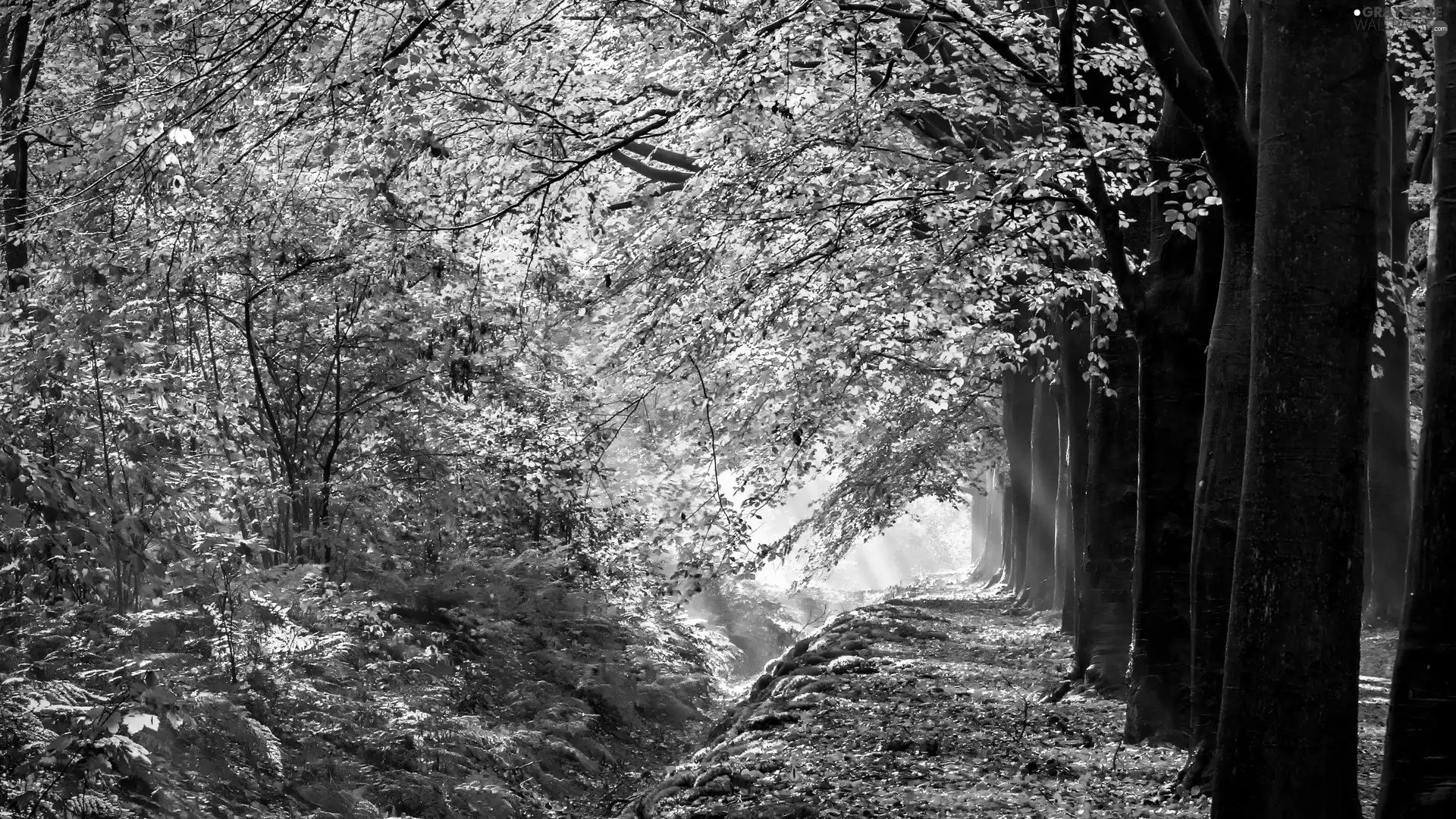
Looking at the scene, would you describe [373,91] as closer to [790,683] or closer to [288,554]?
[288,554]

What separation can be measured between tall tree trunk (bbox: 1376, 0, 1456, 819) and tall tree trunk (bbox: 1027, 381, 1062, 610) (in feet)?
48.9

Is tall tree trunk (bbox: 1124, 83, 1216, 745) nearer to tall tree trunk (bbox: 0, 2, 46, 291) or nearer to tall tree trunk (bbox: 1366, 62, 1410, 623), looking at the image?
tall tree trunk (bbox: 1366, 62, 1410, 623)

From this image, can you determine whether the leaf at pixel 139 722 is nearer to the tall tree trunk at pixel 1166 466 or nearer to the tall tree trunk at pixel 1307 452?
the tall tree trunk at pixel 1307 452

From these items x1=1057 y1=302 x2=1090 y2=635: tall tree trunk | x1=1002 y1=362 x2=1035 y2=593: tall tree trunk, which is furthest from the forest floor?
x1=1002 y1=362 x2=1035 y2=593: tall tree trunk

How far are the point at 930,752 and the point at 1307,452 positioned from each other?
4327 millimetres

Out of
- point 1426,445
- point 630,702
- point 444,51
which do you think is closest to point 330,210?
point 444,51

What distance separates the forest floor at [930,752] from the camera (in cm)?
678

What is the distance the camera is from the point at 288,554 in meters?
11.3

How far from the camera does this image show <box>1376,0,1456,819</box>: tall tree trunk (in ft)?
15.7

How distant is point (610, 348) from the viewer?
517 inches

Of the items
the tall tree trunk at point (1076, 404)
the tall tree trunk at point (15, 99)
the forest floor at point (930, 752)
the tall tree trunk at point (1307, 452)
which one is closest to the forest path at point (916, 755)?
the forest floor at point (930, 752)

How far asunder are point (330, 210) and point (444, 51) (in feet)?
13.9

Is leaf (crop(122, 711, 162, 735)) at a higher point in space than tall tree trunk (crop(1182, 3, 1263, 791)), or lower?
lower

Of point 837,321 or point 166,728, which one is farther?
point 837,321
